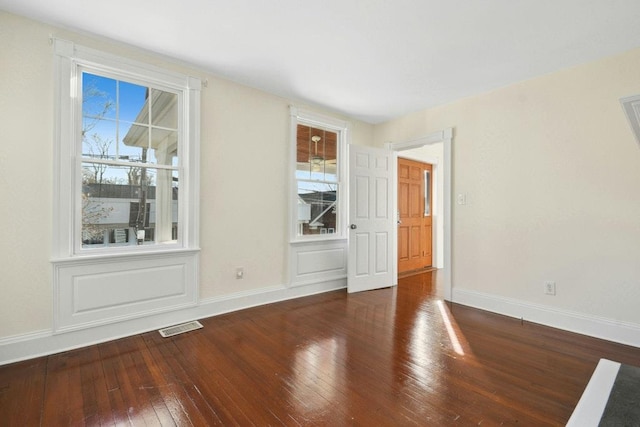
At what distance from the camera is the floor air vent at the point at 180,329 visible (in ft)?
9.26

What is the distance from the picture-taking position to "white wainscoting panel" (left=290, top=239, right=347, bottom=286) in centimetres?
399

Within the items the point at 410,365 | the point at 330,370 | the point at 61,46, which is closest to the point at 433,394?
the point at 410,365

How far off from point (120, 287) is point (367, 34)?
3.05 m

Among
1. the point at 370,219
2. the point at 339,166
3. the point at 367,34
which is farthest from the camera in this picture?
the point at 339,166

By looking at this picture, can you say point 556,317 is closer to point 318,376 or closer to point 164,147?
point 318,376

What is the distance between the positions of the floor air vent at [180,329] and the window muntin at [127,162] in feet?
2.74

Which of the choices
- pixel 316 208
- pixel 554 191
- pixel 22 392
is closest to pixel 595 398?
pixel 554 191

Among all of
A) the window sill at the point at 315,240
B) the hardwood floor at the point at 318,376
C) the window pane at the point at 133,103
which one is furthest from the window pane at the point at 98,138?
the window sill at the point at 315,240

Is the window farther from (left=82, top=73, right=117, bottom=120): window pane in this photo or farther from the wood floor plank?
the wood floor plank

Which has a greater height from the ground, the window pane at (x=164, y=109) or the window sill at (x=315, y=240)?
the window pane at (x=164, y=109)

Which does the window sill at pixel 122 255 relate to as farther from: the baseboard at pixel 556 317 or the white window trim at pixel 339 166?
the baseboard at pixel 556 317

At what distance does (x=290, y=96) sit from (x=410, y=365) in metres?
3.22

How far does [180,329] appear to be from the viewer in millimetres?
2914

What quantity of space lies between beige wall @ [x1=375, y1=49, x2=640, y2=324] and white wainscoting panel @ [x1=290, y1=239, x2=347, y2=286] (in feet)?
5.09
